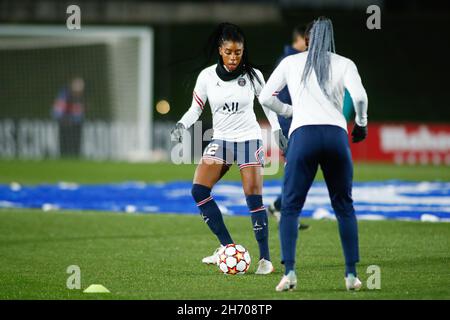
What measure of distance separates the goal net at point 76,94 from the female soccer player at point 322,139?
830 inches

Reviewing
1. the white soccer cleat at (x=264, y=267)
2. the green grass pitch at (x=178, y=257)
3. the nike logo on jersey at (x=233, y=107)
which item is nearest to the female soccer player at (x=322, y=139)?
the green grass pitch at (x=178, y=257)

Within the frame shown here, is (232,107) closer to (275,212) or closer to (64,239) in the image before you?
(64,239)

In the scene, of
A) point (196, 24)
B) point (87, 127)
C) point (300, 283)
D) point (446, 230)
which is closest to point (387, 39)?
point (196, 24)

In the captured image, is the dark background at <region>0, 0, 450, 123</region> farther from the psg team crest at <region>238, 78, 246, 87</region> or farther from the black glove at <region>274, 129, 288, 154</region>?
the black glove at <region>274, 129, 288, 154</region>

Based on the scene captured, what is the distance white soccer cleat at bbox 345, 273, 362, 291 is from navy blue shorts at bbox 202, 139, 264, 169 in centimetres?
216

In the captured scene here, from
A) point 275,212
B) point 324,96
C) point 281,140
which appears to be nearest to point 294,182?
point 324,96

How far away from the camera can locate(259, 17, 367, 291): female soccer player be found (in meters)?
8.67

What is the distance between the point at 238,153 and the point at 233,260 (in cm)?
114

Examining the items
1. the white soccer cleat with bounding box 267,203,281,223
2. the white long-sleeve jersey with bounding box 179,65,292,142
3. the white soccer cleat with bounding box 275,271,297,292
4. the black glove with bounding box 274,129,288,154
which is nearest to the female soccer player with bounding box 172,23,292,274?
the white long-sleeve jersey with bounding box 179,65,292,142
